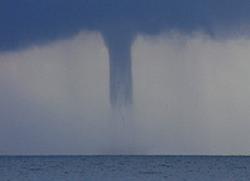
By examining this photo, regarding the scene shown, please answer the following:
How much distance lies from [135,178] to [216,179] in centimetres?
880

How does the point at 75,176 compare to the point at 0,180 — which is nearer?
the point at 0,180

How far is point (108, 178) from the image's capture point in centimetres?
8912

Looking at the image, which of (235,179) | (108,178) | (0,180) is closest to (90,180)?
(108,178)

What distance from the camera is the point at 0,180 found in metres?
81.6

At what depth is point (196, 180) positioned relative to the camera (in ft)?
283

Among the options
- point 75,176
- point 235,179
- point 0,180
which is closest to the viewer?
point 0,180

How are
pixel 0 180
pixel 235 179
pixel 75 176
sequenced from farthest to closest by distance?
1. pixel 75 176
2. pixel 235 179
3. pixel 0 180

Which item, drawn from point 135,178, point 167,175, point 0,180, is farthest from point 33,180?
point 167,175

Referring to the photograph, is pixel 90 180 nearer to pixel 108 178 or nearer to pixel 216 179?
pixel 108 178

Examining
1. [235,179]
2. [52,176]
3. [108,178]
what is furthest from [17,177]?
[235,179]

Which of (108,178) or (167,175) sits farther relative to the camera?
(167,175)

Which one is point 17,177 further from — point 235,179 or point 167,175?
point 235,179

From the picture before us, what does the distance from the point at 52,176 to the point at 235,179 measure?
20.2 metres

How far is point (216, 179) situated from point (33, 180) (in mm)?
19631
